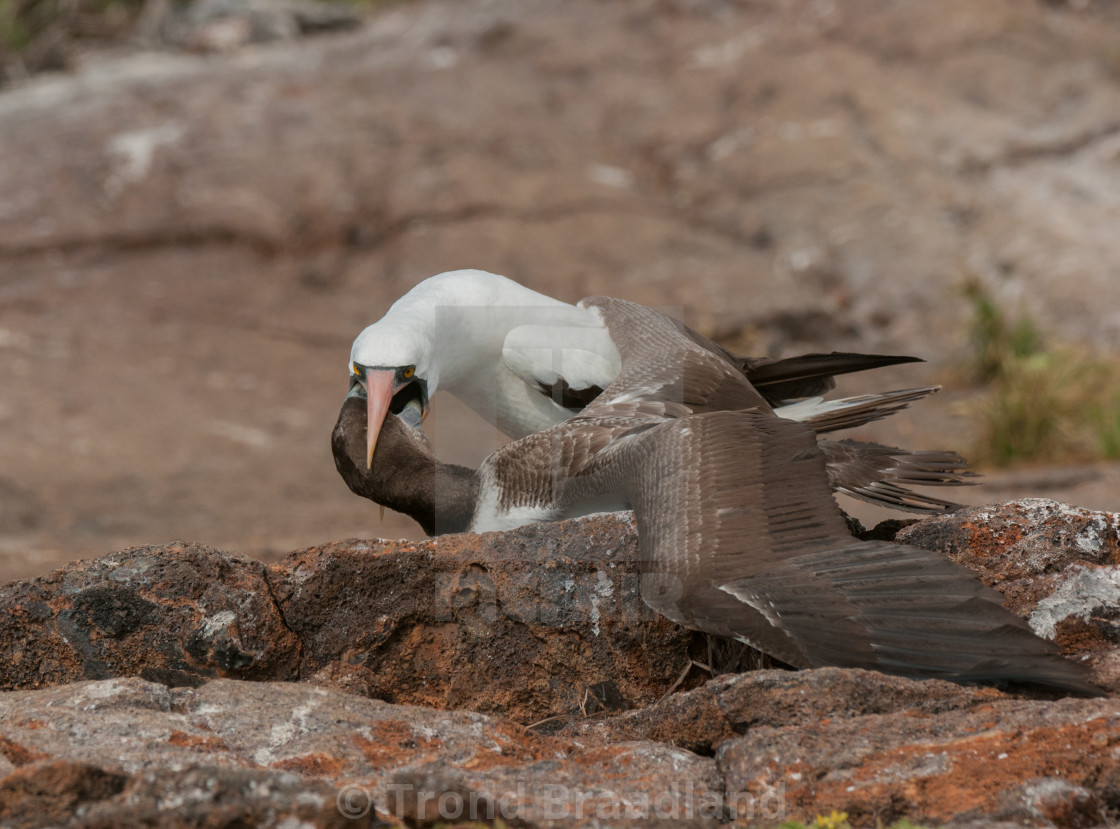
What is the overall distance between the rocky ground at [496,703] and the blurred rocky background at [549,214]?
574cm

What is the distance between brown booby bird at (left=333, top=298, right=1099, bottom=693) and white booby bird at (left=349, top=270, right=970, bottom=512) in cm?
70

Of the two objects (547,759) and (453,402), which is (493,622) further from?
(453,402)

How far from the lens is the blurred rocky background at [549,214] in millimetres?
10891

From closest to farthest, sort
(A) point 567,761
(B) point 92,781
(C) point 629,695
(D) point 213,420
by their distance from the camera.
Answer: (B) point 92,781 → (A) point 567,761 → (C) point 629,695 → (D) point 213,420

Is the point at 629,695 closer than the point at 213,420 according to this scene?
Yes

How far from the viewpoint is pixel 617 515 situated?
3.90 meters

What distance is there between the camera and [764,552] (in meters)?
3.39

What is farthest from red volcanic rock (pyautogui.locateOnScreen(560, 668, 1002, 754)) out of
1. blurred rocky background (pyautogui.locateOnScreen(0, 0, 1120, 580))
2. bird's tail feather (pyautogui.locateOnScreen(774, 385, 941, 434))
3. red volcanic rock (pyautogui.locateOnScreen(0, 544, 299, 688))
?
blurred rocky background (pyautogui.locateOnScreen(0, 0, 1120, 580))

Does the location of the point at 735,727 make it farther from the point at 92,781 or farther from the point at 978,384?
the point at 978,384

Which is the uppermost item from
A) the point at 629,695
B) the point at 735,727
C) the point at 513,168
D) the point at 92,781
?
the point at 92,781

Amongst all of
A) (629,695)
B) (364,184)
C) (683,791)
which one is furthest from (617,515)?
(364,184)

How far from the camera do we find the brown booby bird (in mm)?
3172

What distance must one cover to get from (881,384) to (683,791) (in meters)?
9.38

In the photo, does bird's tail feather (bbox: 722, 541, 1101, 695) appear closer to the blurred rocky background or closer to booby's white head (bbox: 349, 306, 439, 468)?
booby's white head (bbox: 349, 306, 439, 468)
